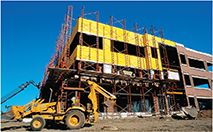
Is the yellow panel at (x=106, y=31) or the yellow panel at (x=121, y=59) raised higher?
the yellow panel at (x=106, y=31)

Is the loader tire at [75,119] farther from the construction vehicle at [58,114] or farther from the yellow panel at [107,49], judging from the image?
the yellow panel at [107,49]

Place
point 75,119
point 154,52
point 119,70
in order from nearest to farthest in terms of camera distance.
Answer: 1. point 75,119
2. point 119,70
3. point 154,52

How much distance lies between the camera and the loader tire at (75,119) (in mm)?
9266

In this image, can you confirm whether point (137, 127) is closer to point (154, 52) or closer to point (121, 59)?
point (121, 59)

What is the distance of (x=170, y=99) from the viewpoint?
2553 centimetres

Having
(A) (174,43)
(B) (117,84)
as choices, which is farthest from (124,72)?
(A) (174,43)

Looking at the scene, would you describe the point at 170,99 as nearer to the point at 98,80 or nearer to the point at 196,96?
the point at 196,96

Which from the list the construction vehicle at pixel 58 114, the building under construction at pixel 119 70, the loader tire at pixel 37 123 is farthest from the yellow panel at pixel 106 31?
the loader tire at pixel 37 123

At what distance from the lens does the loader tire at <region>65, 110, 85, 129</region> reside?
30.4ft

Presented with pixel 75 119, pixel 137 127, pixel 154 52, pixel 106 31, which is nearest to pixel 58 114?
pixel 75 119

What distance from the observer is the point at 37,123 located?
9203 millimetres

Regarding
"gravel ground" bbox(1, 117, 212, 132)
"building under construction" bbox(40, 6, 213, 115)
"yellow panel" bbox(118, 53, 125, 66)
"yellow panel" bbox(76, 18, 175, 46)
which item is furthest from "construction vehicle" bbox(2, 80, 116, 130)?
"yellow panel" bbox(76, 18, 175, 46)

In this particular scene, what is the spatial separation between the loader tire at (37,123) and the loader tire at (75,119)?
4.87ft

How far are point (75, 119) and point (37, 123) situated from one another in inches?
92.6
